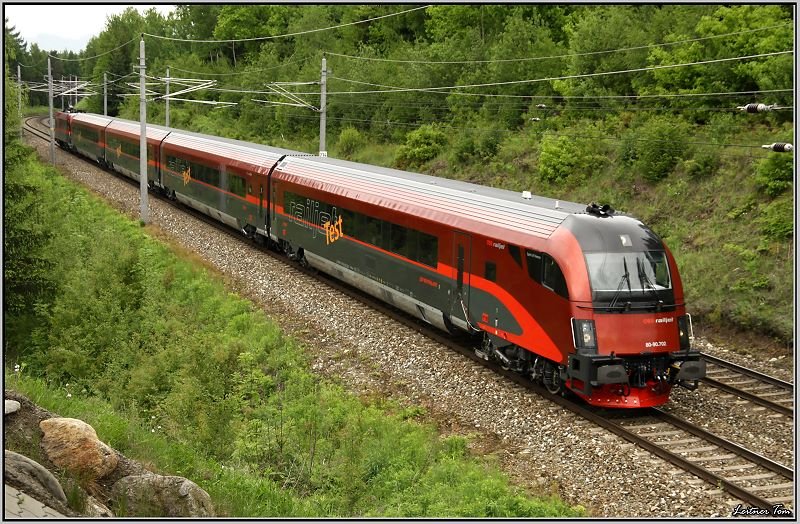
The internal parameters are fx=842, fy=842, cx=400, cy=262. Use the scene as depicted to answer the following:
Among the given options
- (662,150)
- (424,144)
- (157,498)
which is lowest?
(157,498)

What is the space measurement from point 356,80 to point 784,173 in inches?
1223

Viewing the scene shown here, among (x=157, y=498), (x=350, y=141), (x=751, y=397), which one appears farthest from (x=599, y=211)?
(x=350, y=141)

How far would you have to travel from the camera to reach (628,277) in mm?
12945

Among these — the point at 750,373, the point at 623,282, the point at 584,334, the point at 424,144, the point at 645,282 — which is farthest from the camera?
the point at 424,144

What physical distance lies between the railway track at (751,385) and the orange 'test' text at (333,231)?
910 centimetres

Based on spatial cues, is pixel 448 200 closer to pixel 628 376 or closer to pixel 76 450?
pixel 628 376

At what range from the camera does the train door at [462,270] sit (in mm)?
15508

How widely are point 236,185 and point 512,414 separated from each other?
55.3 ft

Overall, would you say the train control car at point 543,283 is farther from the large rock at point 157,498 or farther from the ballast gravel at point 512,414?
the large rock at point 157,498

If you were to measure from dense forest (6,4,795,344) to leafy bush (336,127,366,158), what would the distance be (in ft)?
0.26

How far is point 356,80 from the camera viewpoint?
4834 cm

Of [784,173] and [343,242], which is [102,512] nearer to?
[343,242]

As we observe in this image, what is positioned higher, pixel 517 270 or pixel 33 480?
pixel 517 270

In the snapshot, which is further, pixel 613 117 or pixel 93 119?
pixel 93 119
